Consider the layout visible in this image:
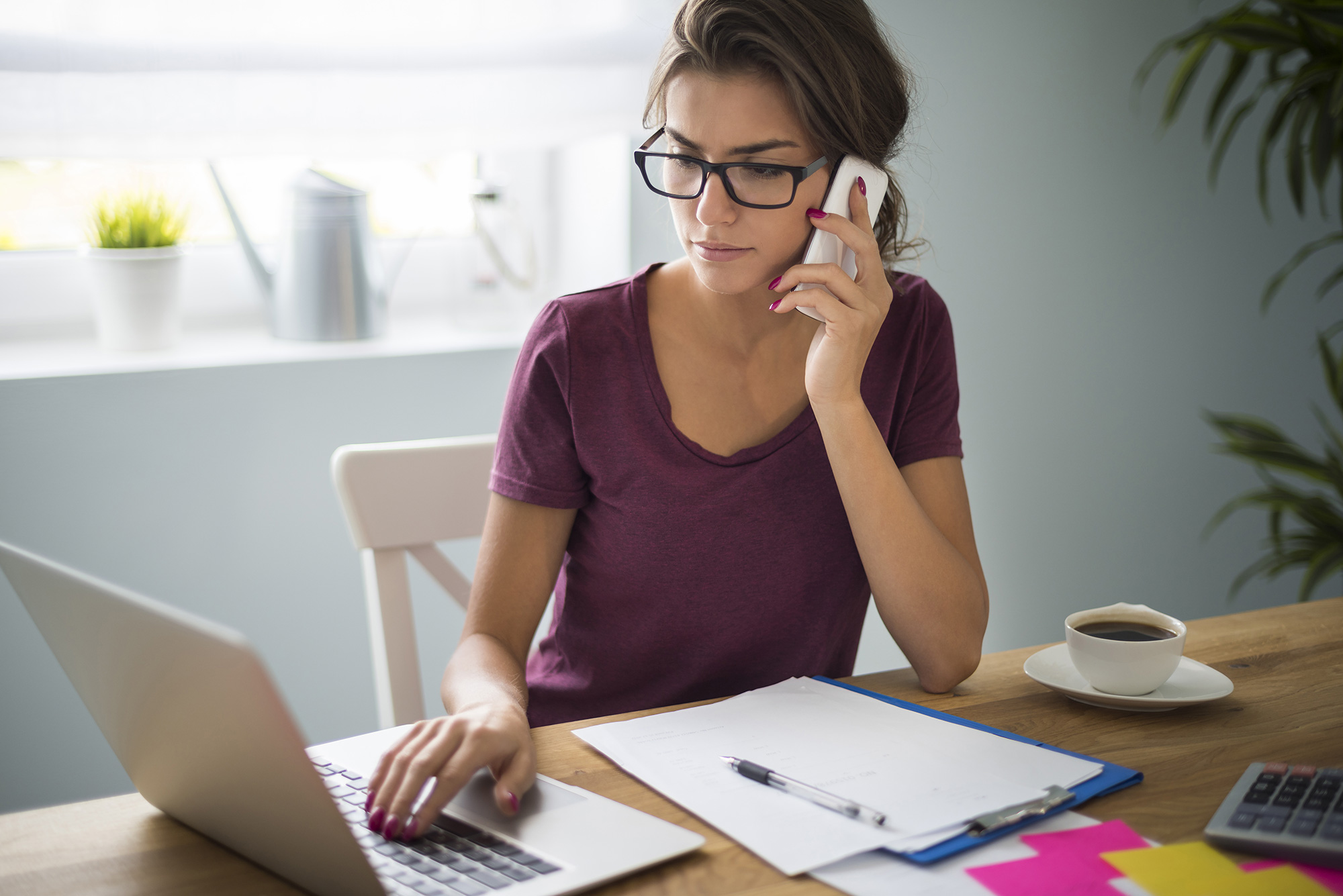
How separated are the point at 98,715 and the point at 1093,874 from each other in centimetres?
70

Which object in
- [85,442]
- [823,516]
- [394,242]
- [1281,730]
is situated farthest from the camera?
[394,242]

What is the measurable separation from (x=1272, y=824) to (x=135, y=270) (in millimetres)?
1650

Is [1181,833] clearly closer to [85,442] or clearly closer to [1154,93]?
[85,442]

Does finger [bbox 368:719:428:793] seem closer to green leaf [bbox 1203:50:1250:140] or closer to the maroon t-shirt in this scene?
the maroon t-shirt

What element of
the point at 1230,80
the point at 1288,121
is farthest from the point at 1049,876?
the point at 1288,121

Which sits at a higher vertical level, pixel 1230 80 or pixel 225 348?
pixel 1230 80

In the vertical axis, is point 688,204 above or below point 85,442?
above

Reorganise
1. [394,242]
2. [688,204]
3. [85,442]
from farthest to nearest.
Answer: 1. [394,242]
2. [85,442]
3. [688,204]

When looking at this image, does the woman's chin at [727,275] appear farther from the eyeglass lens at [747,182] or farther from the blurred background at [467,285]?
the blurred background at [467,285]

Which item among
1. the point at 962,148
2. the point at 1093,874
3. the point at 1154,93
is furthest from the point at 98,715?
the point at 1154,93

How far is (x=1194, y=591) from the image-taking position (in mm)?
2516

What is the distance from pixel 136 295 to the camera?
1.70m

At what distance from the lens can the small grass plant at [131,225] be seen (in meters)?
1.68

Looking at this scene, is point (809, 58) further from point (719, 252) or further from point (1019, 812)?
point (1019, 812)
